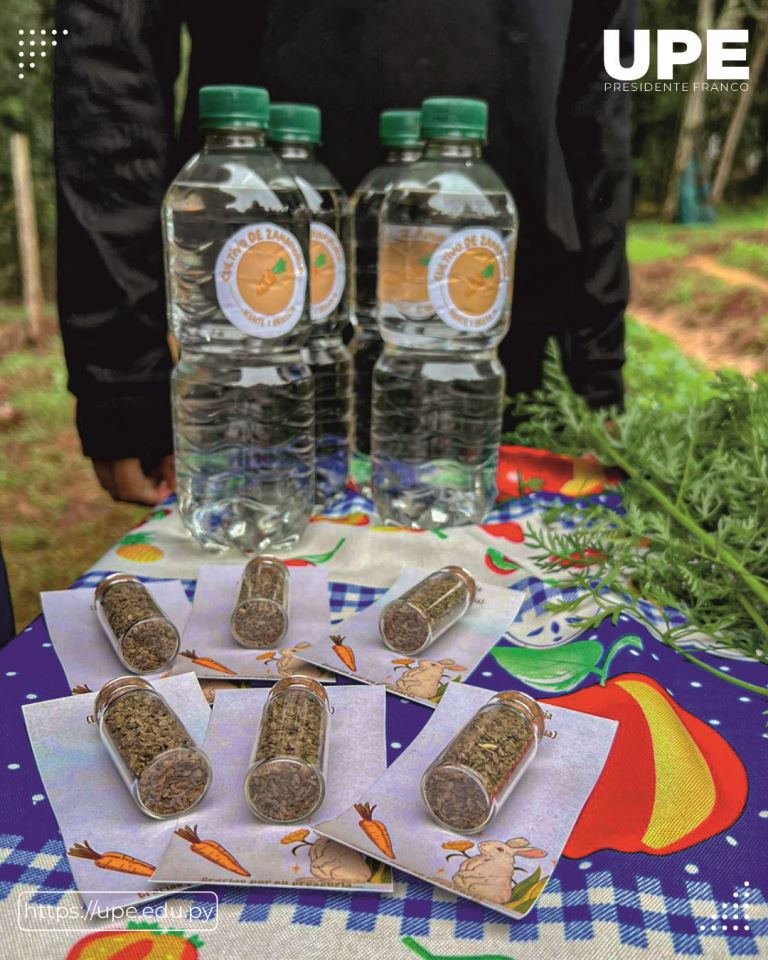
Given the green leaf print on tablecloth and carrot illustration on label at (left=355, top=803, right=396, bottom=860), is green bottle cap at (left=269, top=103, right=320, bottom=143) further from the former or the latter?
carrot illustration on label at (left=355, top=803, right=396, bottom=860)

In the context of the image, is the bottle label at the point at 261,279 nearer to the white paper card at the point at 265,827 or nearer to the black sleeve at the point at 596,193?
the white paper card at the point at 265,827

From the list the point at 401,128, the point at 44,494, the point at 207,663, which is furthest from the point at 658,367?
the point at 207,663

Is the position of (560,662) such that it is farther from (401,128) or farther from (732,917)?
(401,128)

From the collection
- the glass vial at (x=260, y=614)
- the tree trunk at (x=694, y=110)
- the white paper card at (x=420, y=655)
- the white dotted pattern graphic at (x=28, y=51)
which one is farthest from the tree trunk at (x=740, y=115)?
the glass vial at (x=260, y=614)

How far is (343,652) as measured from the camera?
944mm

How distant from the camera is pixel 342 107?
5.06 feet

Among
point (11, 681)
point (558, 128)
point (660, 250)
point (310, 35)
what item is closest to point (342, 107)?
point (310, 35)

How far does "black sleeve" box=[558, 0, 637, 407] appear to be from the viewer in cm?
161

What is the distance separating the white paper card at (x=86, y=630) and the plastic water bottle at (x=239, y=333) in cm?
20

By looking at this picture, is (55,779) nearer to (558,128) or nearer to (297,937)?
(297,937)

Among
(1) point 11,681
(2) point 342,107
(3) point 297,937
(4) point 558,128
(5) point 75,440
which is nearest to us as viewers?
(3) point 297,937

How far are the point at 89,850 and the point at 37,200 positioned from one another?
4.73 meters

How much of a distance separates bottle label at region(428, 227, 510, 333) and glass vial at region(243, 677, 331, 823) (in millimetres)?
621

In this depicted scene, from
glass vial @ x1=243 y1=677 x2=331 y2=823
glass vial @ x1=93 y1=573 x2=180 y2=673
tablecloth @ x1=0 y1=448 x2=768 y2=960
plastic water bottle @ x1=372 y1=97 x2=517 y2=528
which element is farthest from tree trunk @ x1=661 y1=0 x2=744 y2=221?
glass vial @ x1=243 y1=677 x2=331 y2=823
